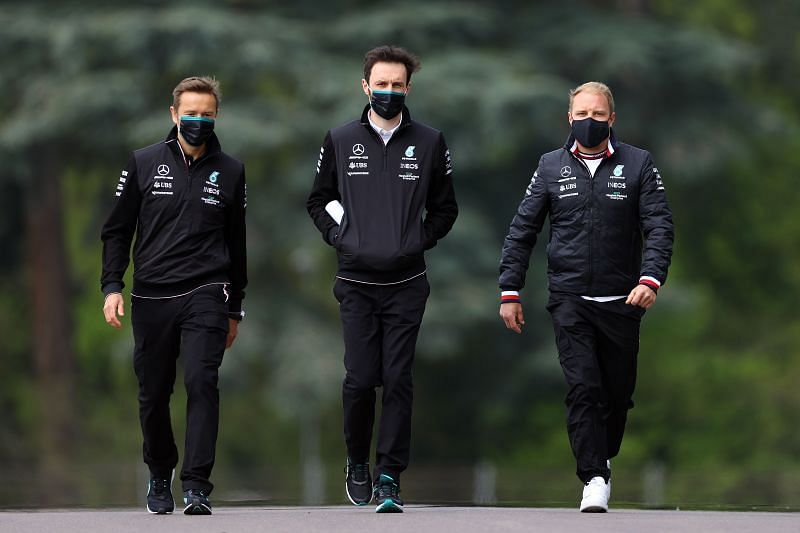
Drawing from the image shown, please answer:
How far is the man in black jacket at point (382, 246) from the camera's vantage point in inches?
359

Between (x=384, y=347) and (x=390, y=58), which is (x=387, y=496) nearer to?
(x=384, y=347)

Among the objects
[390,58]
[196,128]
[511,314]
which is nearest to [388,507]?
[511,314]

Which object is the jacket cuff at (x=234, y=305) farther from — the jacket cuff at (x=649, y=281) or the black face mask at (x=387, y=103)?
the jacket cuff at (x=649, y=281)

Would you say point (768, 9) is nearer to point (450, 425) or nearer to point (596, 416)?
point (450, 425)

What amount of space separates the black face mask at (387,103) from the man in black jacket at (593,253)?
0.72m

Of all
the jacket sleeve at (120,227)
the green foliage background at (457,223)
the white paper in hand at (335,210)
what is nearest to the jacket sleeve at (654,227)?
the white paper in hand at (335,210)

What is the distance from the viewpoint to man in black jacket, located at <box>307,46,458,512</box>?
9125 millimetres

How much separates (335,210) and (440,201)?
0.48 metres

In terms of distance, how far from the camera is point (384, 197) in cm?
918

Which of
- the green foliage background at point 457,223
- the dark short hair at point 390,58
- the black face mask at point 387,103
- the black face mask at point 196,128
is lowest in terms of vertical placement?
the green foliage background at point 457,223

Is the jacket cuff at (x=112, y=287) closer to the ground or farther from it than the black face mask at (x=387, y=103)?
closer to the ground

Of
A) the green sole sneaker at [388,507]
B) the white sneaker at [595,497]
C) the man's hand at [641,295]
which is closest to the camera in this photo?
the green sole sneaker at [388,507]

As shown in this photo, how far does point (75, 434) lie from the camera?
95.1ft

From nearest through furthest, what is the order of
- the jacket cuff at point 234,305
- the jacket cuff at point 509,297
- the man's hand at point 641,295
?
the man's hand at point 641,295
the jacket cuff at point 509,297
the jacket cuff at point 234,305
